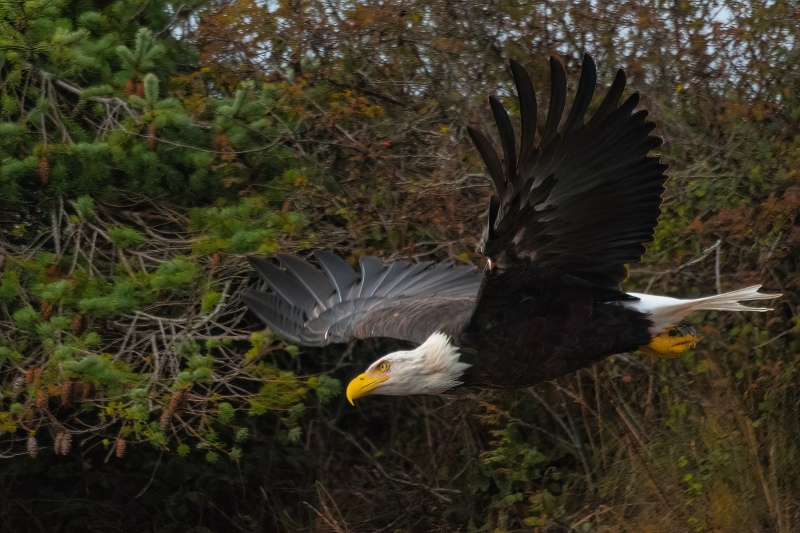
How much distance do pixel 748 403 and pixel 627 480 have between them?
A: 716 millimetres

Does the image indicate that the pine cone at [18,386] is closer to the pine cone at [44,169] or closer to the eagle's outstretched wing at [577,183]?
the pine cone at [44,169]

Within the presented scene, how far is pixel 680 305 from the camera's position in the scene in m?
4.64

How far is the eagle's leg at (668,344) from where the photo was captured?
16.0 ft

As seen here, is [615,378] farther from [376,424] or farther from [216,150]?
[216,150]

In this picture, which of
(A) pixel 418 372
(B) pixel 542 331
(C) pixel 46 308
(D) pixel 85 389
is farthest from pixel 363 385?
(C) pixel 46 308

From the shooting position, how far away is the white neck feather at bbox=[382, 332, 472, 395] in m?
4.55

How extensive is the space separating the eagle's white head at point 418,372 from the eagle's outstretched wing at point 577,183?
565 millimetres

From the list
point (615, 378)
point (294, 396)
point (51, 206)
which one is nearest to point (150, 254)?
point (51, 206)

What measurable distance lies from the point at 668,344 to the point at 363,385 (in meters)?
1.34

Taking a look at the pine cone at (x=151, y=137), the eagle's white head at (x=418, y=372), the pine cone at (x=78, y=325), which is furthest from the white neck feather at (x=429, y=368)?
the pine cone at (x=151, y=137)

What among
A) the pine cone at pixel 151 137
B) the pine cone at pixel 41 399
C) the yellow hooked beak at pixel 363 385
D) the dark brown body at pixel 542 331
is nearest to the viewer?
the dark brown body at pixel 542 331

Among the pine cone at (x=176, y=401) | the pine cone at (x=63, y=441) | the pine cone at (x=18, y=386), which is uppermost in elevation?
the pine cone at (x=18, y=386)

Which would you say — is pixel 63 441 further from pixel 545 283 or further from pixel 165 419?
pixel 545 283

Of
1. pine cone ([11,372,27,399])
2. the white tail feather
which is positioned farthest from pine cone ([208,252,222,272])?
the white tail feather
